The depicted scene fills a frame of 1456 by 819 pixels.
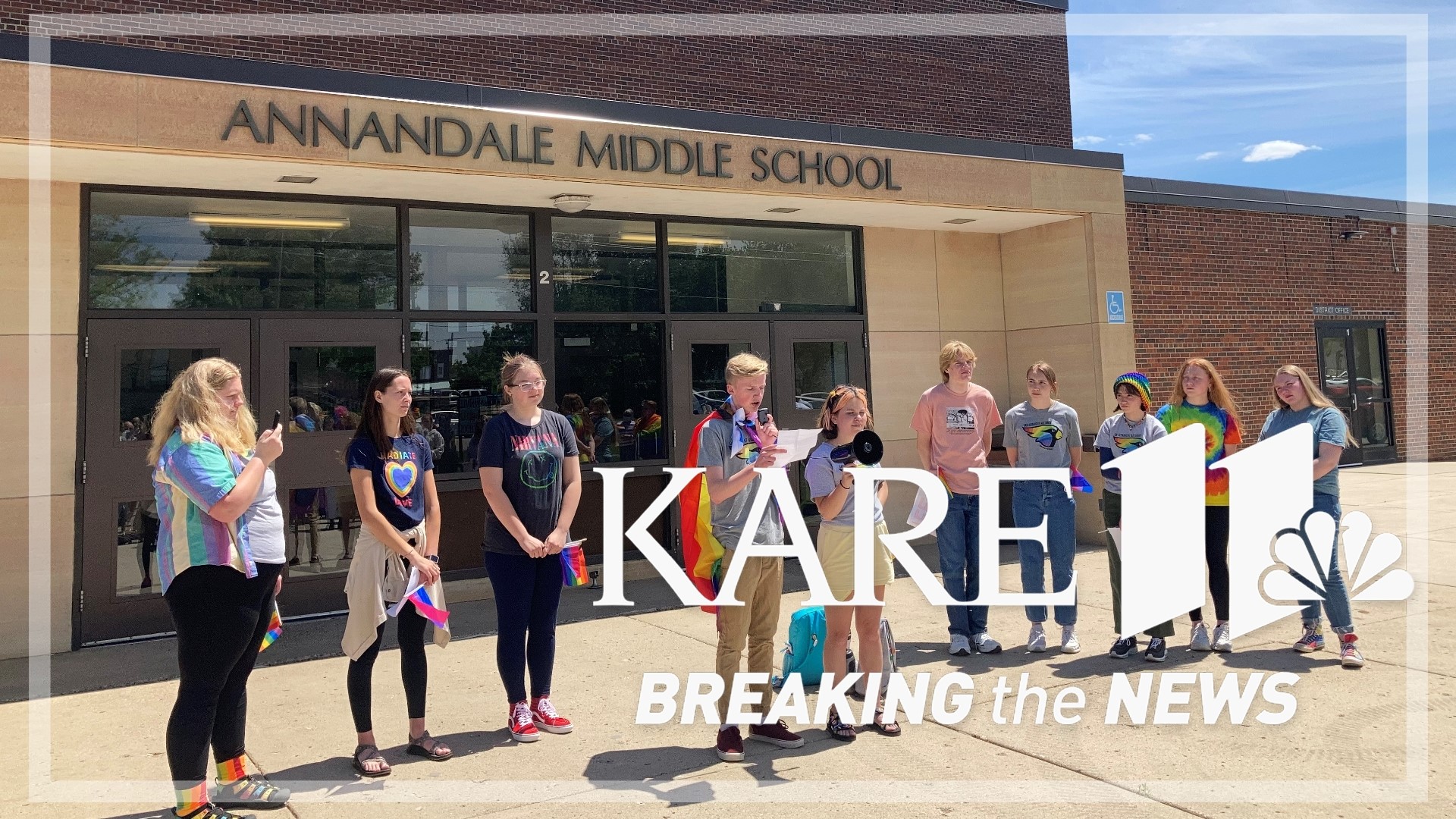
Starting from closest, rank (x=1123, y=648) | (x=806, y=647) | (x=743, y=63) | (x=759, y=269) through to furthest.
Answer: (x=806, y=647) → (x=1123, y=648) → (x=759, y=269) → (x=743, y=63)

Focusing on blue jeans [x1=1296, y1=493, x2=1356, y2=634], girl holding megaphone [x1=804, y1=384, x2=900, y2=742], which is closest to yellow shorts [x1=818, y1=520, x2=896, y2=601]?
girl holding megaphone [x1=804, y1=384, x2=900, y2=742]

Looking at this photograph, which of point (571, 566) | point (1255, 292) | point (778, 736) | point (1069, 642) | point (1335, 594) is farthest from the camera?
point (1255, 292)

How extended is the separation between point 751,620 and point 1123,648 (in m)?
2.63

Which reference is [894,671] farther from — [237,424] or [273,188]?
[273,188]

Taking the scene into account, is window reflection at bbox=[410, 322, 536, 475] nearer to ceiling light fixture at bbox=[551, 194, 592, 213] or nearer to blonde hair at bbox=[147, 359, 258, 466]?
ceiling light fixture at bbox=[551, 194, 592, 213]

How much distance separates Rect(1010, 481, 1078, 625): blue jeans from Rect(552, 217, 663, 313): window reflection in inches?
172

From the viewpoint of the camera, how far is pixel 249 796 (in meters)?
4.16

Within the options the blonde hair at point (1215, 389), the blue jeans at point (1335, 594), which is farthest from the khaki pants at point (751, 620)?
the blue jeans at point (1335, 594)

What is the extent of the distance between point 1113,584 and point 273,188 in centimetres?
679

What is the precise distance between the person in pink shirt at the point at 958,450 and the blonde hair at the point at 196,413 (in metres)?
4.13

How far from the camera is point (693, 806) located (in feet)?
13.3

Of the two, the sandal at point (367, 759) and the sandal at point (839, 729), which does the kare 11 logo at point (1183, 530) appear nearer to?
the sandal at point (839, 729)

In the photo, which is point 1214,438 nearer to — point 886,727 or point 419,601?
point 886,727

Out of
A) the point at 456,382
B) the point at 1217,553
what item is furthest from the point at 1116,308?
the point at 456,382
